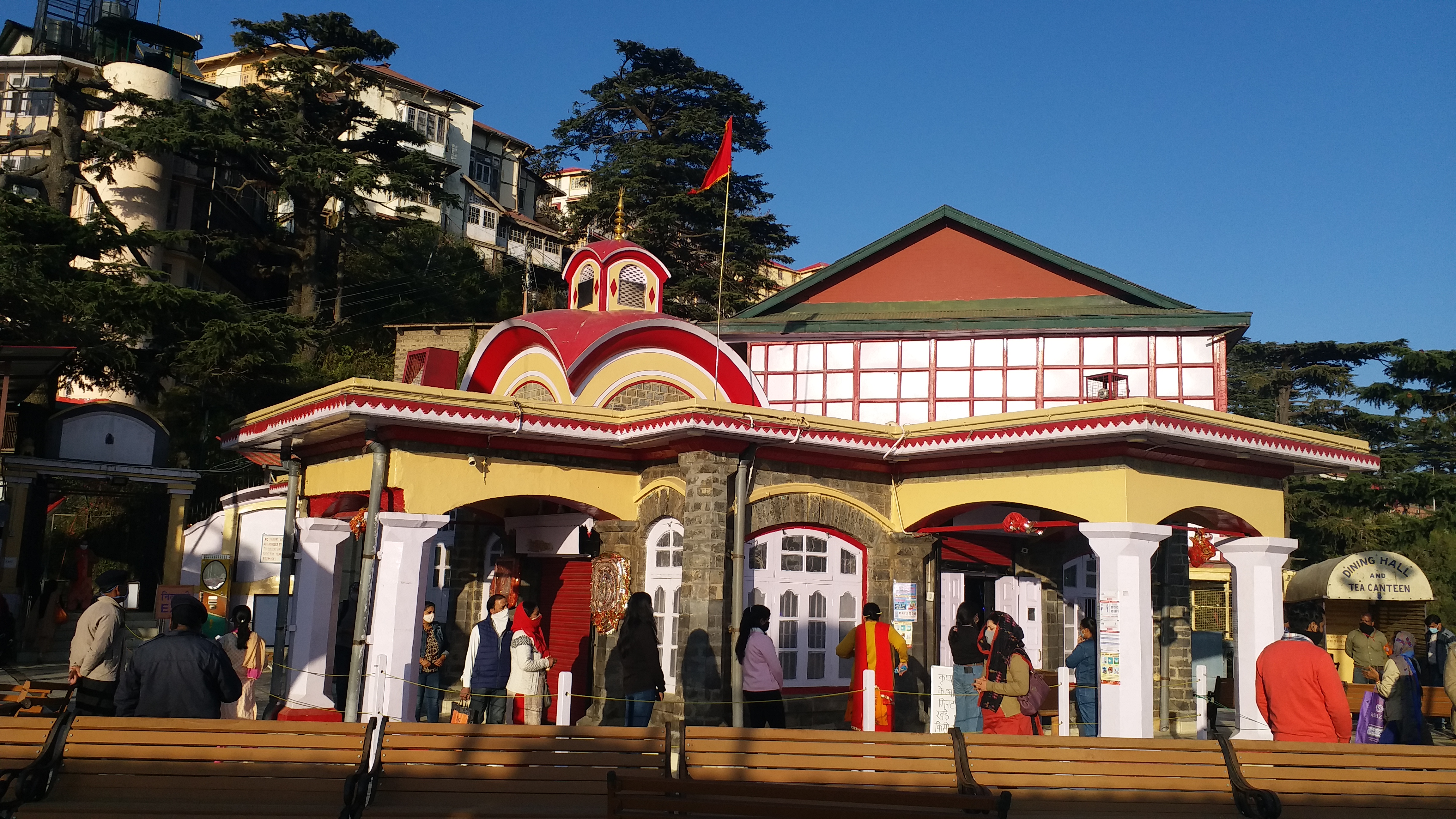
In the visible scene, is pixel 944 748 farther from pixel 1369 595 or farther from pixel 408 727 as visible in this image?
pixel 1369 595

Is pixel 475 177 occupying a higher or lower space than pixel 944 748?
higher

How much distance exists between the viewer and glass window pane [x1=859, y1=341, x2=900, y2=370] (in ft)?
68.0

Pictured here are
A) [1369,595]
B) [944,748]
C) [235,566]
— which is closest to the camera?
[944,748]

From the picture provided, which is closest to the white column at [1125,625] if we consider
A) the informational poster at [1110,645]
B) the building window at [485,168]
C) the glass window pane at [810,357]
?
the informational poster at [1110,645]

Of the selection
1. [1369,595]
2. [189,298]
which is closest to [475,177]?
[189,298]

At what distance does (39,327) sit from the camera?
21.5 m

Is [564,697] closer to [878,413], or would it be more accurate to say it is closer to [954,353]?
[878,413]

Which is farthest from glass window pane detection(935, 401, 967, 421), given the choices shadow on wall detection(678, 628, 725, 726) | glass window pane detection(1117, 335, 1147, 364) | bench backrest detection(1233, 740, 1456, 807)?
bench backrest detection(1233, 740, 1456, 807)

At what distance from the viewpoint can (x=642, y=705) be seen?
431 inches

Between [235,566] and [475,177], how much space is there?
34.4 m

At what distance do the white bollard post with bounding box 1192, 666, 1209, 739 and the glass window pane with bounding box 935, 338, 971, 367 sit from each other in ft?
20.1

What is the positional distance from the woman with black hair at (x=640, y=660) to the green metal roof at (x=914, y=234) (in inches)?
425

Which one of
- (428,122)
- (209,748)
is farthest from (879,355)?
(428,122)

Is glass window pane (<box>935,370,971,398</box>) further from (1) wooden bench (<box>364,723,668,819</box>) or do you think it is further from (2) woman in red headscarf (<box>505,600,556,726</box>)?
(1) wooden bench (<box>364,723,668,819</box>)
